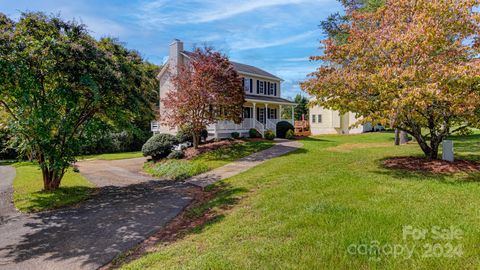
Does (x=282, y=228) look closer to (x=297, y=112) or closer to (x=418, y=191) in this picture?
(x=418, y=191)

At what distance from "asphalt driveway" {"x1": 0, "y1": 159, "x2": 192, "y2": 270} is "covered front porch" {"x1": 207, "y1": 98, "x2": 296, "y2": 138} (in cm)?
1188

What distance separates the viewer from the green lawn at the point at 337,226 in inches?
149

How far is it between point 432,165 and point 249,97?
17.4m

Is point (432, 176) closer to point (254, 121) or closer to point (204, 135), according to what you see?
point (204, 135)

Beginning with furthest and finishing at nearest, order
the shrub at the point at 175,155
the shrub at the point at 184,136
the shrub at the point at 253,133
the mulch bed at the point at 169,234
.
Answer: the shrub at the point at 253,133
the shrub at the point at 184,136
the shrub at the point at 175,155
the mulch bed at the point at 169,234

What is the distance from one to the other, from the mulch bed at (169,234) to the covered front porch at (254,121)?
1403 cm

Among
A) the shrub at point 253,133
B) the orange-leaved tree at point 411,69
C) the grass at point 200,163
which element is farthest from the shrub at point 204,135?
the orange-leaved tree at point 411,69

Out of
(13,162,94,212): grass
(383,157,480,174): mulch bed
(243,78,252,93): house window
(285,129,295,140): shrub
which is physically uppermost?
(243,78,252,93): house window

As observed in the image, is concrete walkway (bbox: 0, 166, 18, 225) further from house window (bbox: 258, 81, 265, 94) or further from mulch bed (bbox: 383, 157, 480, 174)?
house window (bbox: 258, 81, 265, 94)

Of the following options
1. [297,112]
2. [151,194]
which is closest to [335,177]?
[151,194]

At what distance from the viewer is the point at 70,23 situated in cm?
920

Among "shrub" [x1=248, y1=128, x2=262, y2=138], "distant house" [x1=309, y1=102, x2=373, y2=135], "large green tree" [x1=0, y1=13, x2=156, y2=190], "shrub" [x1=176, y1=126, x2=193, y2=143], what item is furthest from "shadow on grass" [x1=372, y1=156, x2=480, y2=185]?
"distant house" [x1=309, y1=102, x2=373, y2=135]

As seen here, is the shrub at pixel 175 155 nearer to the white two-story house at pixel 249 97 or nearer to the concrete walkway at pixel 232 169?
the concrete walkway at pixel 232 169

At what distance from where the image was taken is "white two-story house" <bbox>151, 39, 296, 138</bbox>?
22.9m
